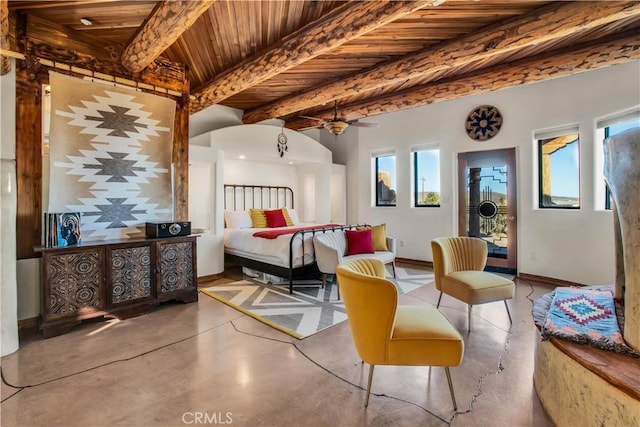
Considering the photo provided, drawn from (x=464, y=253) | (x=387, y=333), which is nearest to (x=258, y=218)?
(x=464, y=253)

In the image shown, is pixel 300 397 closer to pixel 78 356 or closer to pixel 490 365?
pixel 490 365

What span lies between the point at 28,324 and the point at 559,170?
692 centimetres

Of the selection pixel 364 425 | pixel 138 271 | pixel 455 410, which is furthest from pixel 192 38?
pixel 455 410

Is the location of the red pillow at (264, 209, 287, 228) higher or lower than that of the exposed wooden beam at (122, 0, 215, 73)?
lower

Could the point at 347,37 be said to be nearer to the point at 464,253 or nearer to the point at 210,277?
the point at 464,253

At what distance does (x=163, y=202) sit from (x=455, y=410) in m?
3.70

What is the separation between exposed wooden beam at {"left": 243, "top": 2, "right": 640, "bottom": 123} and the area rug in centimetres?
290

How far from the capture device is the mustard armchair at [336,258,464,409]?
5.58ft

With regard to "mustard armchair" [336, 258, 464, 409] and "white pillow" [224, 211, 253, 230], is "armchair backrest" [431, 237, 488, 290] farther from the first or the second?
"white pillow" [224, 211, 253, 230]

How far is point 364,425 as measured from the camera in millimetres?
1687

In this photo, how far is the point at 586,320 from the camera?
1896mm

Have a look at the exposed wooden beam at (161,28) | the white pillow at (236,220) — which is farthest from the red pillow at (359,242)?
the exposed wooden beam at (161,28)

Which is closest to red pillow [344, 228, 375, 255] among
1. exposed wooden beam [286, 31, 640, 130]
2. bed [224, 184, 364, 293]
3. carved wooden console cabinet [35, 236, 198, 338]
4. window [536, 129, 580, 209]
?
bed [224, 184, 364, 293]

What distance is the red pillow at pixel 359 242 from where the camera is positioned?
4.45 m
